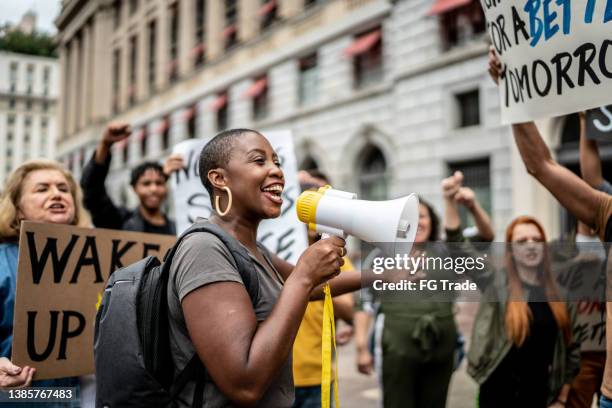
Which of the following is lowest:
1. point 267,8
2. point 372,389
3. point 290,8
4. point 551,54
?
point 372,389

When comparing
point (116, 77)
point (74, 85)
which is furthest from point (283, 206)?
point (74, 85)

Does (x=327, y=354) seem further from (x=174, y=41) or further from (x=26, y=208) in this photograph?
(x=174, y=41)

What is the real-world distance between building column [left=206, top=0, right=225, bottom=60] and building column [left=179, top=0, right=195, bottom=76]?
213cm

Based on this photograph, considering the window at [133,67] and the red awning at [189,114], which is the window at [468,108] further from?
the window at [133,67]

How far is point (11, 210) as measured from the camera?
2674 mm

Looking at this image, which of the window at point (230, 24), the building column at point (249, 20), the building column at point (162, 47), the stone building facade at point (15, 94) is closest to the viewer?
the stone building facade at point (15, 94)

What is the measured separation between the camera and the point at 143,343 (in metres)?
1.64

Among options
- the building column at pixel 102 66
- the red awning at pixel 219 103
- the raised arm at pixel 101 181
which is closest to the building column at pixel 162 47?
the red awning at pixel 219 103

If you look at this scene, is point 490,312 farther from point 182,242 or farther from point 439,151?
point 439,151

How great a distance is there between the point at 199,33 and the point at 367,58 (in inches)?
503

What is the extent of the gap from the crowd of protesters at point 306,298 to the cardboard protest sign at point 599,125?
5 cm

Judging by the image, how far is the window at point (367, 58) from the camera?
15.3 m

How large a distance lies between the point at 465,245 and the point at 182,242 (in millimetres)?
1083

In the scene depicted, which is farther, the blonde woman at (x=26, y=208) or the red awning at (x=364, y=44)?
the red awning at (x=364, y=44)
